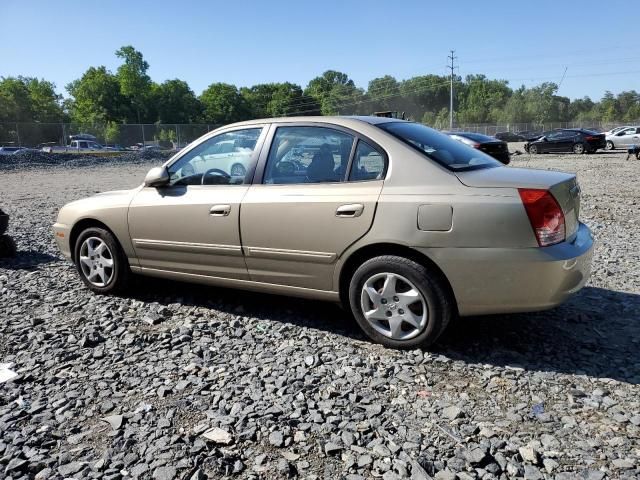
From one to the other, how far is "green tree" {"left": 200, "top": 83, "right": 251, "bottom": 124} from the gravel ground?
9999cm

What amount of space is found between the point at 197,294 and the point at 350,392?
246 cm

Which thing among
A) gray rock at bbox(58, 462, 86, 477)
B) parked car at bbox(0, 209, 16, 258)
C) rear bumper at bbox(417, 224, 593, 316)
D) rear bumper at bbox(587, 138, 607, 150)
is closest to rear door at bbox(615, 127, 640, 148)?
rear bumper at bbox(587, 138, 607, 150)

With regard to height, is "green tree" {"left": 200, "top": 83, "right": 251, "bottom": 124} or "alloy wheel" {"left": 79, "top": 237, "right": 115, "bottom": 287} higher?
"green tree" {"left": 200, "top": 83, "right": 251, "bottom": 124}

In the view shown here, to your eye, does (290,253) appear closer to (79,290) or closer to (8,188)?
(79,290)

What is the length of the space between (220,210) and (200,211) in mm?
217

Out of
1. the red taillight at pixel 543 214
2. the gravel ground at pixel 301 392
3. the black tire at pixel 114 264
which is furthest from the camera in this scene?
the black tire at pixel 114 264

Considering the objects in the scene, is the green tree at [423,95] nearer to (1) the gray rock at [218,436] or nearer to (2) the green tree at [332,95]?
(2) the green tree at [332,95]

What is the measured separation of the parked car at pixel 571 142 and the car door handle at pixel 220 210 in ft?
98.6

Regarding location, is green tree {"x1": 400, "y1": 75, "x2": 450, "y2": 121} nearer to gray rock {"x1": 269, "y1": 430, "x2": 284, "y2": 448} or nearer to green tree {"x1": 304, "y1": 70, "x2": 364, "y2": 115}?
green tree {"x1": 304, "y1": 70, "x2": 364, "y2": 115}

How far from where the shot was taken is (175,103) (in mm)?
93000

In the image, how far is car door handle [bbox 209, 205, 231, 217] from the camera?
4168 millimetres

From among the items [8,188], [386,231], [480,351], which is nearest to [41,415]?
[386,231]

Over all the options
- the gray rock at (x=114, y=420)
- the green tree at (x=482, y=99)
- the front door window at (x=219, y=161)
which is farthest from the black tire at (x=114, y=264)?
the green tree at (x=482, y=99)

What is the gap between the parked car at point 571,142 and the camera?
2919 cm
